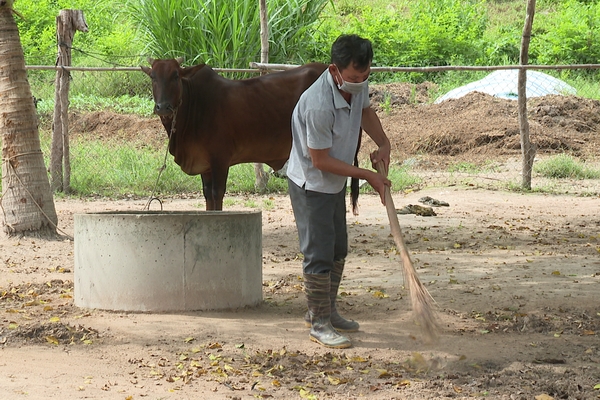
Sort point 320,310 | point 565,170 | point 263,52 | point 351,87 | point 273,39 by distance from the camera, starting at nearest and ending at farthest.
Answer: point 351,87
point 320,310
point 263,52
point 565,170
point 273,39

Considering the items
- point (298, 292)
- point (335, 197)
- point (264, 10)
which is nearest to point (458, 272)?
point (298, 292)

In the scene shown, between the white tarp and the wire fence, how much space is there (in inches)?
0.8

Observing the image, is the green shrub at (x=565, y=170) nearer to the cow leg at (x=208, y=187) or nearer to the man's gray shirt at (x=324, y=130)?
the cow leg at (x=208, y=187)

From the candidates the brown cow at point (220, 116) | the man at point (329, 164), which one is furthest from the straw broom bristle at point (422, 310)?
the brown cow at point (220, 116)

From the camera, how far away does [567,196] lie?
1030 cm

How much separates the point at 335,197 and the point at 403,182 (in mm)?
6745

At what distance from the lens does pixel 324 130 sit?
410 cm

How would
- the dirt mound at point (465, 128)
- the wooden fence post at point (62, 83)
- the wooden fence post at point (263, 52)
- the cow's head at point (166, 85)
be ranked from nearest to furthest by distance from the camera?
the cow's head at point (166, 85), the wooden fence post at point (62, 83), the wooden fence post at point (263, 52), the dirt mound at point (465, 128)

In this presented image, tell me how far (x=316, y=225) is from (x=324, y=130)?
53cm

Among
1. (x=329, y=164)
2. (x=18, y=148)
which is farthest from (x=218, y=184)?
(x=329, y=164)

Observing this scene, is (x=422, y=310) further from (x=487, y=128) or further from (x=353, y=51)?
(x=487, y=128)

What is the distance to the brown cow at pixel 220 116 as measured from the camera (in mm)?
6840

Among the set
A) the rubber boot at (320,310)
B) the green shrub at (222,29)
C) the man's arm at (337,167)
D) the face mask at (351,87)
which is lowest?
the rubber boot at (320,310)

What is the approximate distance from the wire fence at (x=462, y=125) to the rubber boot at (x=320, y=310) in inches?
262
